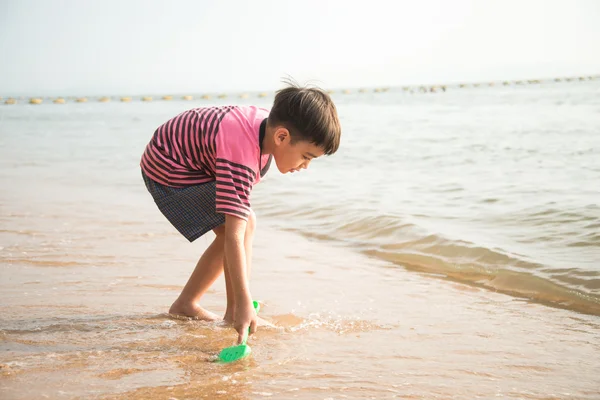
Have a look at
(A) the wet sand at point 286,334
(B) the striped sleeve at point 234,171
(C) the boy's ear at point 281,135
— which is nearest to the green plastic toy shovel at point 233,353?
(A) the wet sand at point 286,334

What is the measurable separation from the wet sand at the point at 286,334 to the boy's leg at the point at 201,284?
77mm

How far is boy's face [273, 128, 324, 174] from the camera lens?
249 centimetres

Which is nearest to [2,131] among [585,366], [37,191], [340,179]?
[37,191]

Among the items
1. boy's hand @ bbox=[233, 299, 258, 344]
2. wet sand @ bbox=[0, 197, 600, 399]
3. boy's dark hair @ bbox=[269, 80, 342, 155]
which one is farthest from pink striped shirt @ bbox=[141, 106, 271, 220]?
wet sand @ bbox=[0, 197, 600, 399]

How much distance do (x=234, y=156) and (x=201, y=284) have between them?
0.80 metres

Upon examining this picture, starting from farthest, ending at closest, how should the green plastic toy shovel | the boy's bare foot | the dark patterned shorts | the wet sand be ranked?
1. the boy's bare foot
2. the dark patterned shorts
3. the green plastic toy shovel
4. the wet sand

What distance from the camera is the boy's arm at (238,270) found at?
2488 millimetres

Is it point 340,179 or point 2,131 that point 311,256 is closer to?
point 340,179

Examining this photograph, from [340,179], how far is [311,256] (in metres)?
3.05

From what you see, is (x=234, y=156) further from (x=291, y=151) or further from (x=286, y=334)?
(x=286, y=334)

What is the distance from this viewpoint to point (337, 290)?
137 inches

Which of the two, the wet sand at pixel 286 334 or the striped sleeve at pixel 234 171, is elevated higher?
the striped sleeve at pixel 234 171

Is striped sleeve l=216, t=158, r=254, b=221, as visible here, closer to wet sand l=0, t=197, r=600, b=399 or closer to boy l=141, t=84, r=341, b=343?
boy l=141, t=84, r=341, b=343

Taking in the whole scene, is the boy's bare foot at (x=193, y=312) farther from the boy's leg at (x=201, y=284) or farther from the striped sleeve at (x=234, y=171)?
the striped sleeve at (x=234, y=171)
